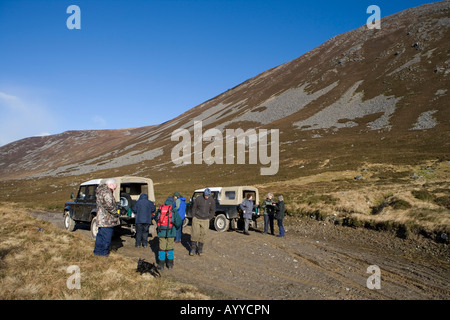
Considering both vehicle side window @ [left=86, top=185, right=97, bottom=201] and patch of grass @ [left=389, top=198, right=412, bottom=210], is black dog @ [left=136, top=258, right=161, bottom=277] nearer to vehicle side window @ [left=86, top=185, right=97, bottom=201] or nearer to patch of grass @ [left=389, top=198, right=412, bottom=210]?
vehicle side window @ [left=86, top=185, right=97, bottom=201]

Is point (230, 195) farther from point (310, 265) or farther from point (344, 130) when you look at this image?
point (344, 130)

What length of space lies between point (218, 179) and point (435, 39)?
9003cm

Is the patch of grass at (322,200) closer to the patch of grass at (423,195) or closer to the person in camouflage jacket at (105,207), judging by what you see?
the patch of grass at (423,195)

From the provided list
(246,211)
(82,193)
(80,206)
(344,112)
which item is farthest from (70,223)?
(344,112)

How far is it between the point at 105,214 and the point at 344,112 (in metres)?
73.3

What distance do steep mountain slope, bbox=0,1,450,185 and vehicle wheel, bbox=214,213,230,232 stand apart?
78.7ft

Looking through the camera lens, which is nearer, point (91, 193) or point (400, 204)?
point (91, 193)

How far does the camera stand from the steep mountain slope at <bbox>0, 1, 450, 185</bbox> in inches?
1727

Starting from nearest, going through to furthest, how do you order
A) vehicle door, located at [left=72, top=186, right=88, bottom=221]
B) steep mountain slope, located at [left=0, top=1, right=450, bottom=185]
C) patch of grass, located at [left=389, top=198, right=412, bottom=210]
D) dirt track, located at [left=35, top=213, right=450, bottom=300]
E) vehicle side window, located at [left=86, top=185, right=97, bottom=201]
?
1. dirt track, located at [left=35, top=213, right=450, bottom=300]
2. vehicle side window, located at [left=86, top=185, right=97, bottom=201]
3. vehicle door, located at [left=72, top=186, right=88, bottom=221]
4. patch of grass, located at [left=389, top=198, right=412, bottom=210]
5. steep mountain slope, located at [left=0, top=1, right=450, bottom=185]

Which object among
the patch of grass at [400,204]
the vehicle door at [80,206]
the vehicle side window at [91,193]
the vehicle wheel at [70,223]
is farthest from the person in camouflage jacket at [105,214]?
the patch of grass at [400,204]

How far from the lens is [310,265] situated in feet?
28.1

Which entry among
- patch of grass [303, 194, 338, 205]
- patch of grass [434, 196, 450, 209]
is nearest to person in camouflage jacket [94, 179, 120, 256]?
patch of grass [303, 194, 338, 205]
